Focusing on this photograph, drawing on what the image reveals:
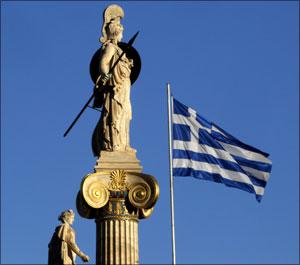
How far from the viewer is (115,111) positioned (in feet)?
69.0

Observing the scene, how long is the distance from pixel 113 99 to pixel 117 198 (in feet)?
8.68

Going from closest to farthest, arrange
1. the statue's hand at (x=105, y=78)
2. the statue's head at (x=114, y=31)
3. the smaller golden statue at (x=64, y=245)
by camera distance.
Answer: the smaller golden statue at (x=64, y=245)
the statue's hand at (x=105, y=78)
the statue's head at (x=114, y=31)

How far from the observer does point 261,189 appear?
2467cm

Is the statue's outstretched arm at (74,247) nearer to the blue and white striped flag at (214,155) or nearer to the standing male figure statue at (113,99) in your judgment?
the standing male figure statue at (113,99)

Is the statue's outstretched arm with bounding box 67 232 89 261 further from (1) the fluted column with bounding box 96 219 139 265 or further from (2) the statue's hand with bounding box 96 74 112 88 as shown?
(2) the statue's hand with bounding box 96 74 112 88

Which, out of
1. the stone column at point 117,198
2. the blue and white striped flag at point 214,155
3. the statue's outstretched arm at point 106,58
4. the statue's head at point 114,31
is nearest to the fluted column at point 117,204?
the stone column at point 117,198

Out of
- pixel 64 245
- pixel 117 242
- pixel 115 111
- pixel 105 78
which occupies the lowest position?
pixel 117 242

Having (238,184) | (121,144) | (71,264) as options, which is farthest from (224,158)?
(71,264)

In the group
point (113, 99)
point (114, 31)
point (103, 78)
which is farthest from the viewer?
point (114, 31)

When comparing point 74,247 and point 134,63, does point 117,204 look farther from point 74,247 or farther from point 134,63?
point 134,63

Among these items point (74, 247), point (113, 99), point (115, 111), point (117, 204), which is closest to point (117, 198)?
point (117, 204)

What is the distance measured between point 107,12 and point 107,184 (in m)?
5.10

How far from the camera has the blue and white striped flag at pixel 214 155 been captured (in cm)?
2362

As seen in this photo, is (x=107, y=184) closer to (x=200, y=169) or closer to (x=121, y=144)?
(x=121, y=144)
